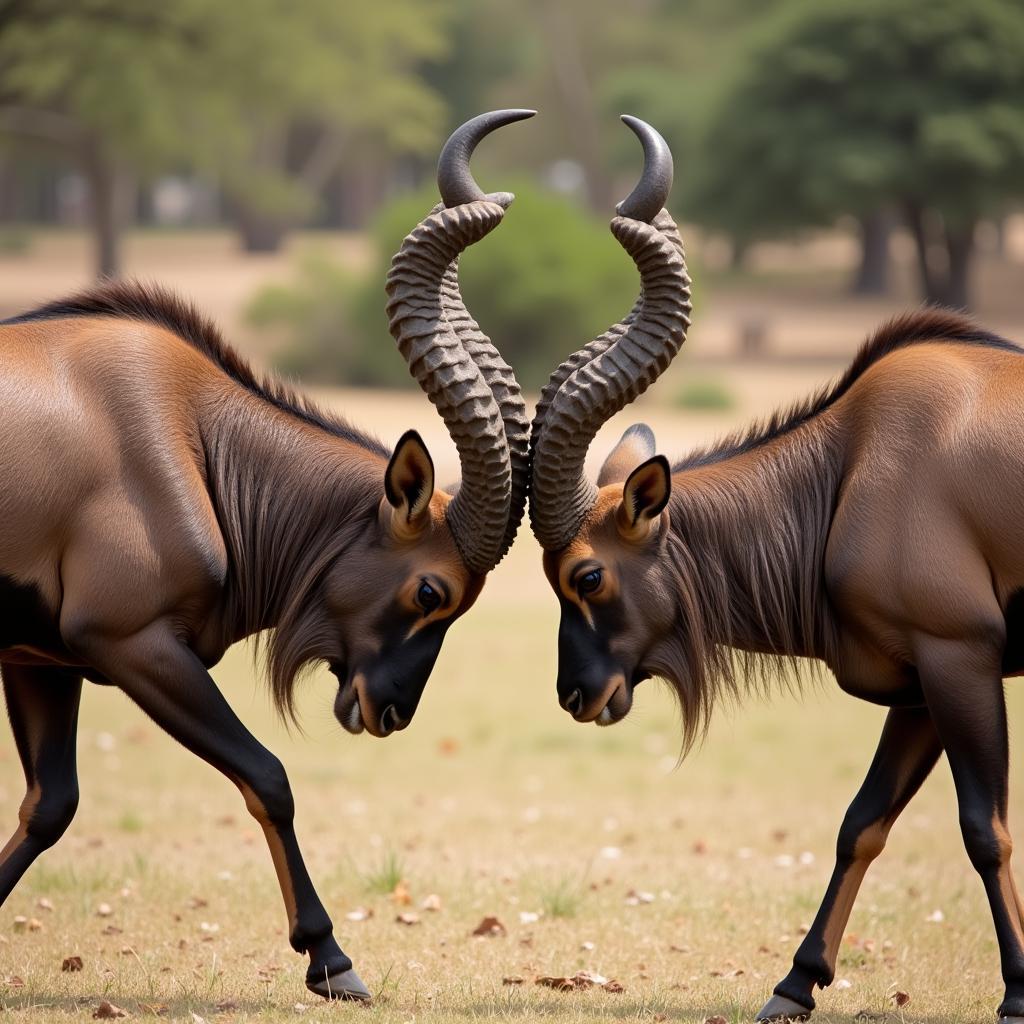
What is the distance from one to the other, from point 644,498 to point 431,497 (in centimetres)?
82

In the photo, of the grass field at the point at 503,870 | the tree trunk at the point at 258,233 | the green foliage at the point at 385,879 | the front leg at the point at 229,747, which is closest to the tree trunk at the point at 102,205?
the tree trunk at the point at 258,233

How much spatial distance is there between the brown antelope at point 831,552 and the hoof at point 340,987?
4.30 ft

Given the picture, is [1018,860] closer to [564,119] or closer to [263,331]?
[263,331]

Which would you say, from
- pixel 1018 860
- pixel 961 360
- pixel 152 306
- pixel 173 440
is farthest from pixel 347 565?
pixel 1018 860

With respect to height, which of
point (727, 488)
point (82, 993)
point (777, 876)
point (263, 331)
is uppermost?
point (727, 488)

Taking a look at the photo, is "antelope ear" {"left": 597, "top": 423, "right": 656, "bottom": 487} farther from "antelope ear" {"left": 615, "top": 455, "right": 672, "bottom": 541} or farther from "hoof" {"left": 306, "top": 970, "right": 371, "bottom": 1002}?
"hoof" {"left": 306, "top": 970, "right": 371, "bottom": 1002}

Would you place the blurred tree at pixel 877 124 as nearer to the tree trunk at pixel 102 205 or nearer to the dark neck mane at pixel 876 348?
the tree trunk at pixel 102 205

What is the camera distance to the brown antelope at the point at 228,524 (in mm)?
6195

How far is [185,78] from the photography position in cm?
4025

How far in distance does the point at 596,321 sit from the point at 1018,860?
2600cm

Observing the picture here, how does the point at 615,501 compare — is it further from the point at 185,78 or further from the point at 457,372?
the point at 185,78

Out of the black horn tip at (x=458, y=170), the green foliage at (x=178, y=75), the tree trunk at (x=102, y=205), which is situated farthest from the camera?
the tree trunk at (x=102, y=205)

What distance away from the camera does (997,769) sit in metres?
6.07

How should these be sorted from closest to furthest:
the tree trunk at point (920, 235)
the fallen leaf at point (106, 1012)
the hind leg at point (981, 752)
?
1. the fallen leaf at point (106, 1012)
2. the hind leg at point (981, 752)
3. the tree trunk at point (920, 235)
